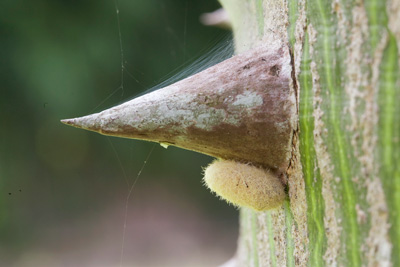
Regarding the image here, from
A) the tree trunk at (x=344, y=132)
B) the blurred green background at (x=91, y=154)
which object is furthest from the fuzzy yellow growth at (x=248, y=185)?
the blurred green background at (x=91, y=154)

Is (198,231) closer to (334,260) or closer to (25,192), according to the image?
(25,192)

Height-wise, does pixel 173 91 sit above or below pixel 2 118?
below

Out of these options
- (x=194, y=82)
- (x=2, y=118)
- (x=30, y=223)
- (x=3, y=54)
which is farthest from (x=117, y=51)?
(x=194, y=82)

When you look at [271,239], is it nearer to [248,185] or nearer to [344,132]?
[248,185]

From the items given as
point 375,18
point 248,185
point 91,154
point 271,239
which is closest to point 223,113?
point 248,185

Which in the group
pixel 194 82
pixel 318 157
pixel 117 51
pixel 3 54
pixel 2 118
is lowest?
pixel 318 157

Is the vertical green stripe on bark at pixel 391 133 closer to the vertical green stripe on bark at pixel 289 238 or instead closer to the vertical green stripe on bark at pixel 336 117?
the vertical green stripe on bark at pixel 336 117

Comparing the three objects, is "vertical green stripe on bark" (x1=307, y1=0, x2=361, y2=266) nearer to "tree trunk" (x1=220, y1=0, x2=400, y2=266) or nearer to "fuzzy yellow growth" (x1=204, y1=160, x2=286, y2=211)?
"tree trunk" (x1=220, y1=0, x2=400, y2=266)
